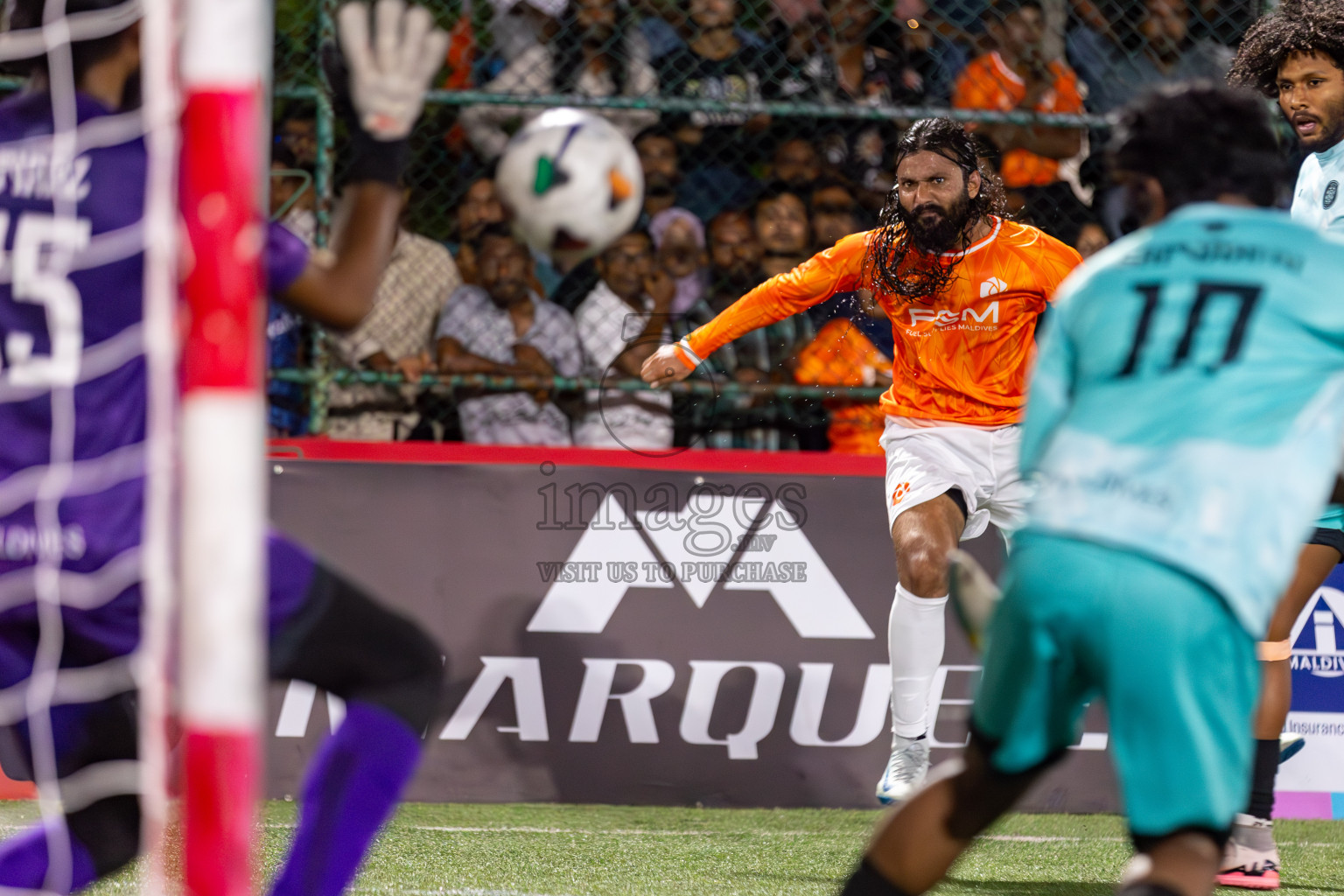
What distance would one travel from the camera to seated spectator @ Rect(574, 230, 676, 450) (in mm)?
6238

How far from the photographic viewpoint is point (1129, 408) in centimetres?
238

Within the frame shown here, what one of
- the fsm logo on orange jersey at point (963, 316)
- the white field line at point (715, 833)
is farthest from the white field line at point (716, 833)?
the fsm logo on orange jersey at point (963, 316)

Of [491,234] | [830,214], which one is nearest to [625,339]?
[491,234]

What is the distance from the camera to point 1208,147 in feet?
8.34

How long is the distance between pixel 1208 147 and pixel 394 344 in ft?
14.2

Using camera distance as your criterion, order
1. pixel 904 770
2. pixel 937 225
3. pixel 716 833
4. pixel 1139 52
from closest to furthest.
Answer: pixel 904 770 < pixel 937 225 < pixel 716 833 < pixel 1139 52

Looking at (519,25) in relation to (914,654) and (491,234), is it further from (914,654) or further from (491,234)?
(914,654)

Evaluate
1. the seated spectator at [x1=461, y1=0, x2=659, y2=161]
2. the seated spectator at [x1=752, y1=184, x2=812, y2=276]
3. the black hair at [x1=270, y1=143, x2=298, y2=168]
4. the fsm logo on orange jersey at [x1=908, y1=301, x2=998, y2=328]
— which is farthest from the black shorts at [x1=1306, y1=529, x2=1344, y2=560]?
the black hair at [x1=270, y1=143, x2=298, y2=168]

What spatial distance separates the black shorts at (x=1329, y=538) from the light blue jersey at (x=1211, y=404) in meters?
2.24

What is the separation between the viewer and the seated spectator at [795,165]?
680 cm

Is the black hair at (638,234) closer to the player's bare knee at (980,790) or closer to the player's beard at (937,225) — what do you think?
the player's beard at (937,225)

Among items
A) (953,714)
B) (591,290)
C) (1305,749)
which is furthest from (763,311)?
(1305,749)

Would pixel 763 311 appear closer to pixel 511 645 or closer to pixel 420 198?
pixel 511 645

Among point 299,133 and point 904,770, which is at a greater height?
point 299,133
